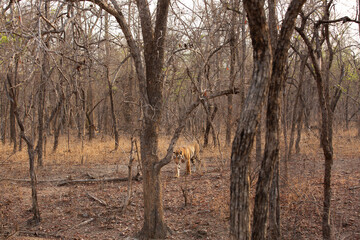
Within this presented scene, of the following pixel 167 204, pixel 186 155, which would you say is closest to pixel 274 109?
pixel 167 204

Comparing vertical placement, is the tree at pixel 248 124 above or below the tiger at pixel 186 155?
above

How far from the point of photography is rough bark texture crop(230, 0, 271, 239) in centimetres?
321

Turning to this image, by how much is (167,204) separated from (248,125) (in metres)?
5.30

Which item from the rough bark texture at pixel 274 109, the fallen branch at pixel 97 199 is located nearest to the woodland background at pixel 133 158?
the fallen branch at pixel 97 199

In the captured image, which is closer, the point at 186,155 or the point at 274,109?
the point at 274,109

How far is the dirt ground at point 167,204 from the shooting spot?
6371mm

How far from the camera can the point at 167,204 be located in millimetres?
7996

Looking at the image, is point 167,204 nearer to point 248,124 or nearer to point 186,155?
point 186,155

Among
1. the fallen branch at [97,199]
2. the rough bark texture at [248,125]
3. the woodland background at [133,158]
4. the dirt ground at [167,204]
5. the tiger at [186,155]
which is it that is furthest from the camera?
the tiger at [186,155]

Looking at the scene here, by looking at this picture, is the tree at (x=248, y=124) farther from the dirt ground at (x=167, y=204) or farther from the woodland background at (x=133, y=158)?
the dirt ground at (x=167, y=204)

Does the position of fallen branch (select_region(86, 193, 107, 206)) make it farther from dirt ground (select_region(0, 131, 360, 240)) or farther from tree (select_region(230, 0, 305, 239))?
tree (select_region(230, 0, 305, 239))

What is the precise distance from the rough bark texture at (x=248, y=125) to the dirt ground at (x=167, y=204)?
268cm

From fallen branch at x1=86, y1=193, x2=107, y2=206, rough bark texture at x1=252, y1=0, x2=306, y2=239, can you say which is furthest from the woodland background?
rough bark texture at x1=252, y1=0, x2=306, y2=239

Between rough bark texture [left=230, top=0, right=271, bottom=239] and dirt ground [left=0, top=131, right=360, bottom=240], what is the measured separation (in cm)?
268
